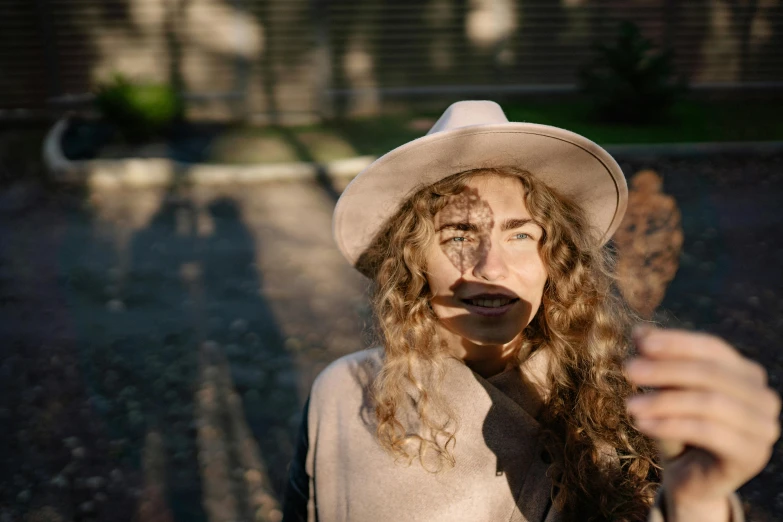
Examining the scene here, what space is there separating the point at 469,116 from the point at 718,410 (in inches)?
44.0

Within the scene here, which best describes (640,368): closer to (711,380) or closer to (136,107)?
(711,380)

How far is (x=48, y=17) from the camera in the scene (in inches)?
526

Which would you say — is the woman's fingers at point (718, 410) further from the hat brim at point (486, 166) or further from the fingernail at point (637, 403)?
the hat brim at point (486, 166)

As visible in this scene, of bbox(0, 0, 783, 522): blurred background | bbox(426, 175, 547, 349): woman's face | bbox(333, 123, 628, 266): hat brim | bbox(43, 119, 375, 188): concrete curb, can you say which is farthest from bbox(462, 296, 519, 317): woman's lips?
bbox(43, 119, 375, 188): concrete curb

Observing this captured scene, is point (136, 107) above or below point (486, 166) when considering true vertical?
below

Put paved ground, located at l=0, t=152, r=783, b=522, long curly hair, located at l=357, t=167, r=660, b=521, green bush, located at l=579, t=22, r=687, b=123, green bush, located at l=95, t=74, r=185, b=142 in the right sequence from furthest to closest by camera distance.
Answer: green bush, located at l=579, t=22, r=687, b=123, green bush, located at l=95, t=74, r=185, b=142, paved ground, located at l=0, t=152, r=783, b=522, long curly hair, located at l=357, t=167, r=660, b=521

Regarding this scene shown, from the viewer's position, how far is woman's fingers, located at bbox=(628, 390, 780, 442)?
850 millimetres

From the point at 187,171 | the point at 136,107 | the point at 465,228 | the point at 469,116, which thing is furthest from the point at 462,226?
the point at 136,107

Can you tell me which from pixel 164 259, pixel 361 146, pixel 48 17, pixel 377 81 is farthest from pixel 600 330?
pixel 48 17

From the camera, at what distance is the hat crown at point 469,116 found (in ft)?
5.94

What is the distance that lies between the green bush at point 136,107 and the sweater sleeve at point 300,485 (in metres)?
10.1

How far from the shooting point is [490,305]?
67.8 inches

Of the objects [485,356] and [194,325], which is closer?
[485,356]

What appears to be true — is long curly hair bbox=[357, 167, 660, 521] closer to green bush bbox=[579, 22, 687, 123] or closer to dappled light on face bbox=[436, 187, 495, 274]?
dappled light on face bbox=[436, 187, 495, 274]
